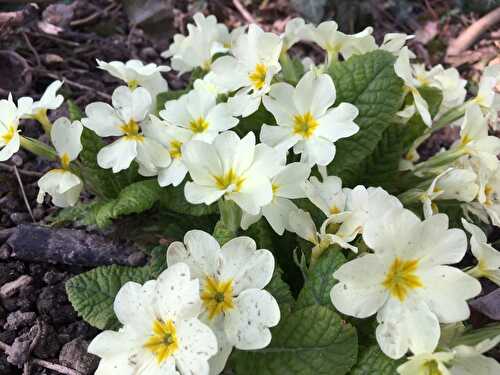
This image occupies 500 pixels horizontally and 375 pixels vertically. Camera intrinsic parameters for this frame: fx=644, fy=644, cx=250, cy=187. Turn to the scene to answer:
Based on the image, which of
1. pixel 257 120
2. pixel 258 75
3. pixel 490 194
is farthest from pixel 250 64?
pixel 490 194

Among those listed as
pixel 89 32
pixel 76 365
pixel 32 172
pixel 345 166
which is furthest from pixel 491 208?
pixel 89 32

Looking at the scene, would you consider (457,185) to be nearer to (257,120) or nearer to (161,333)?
(257,120)

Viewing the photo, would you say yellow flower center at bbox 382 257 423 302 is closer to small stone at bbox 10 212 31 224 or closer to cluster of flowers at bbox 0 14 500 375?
cluster of flowers at bbox 0 14 500 375

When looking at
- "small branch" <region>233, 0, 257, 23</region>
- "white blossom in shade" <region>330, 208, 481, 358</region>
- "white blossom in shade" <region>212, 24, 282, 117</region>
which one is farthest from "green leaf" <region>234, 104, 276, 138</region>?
"small branch" <region>233, 0, 257, 23</region>

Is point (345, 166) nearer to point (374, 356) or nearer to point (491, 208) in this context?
point (491, 208)

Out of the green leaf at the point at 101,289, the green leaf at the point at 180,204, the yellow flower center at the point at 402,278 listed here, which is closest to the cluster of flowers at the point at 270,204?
the yellow flower center at the point at 402,278

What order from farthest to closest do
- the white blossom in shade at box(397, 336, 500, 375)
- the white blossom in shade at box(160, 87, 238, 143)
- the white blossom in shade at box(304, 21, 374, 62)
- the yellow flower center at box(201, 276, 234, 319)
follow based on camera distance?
1. the white blossom in shade at box(304, 21, 374, 62)
2. the white blossom in shade at box(160, 87, 238, 143)
3. the yellow flower center at box(201, 276, 234, 319)
4. the white blossom in shade at box(397, 336, 500, 375)
